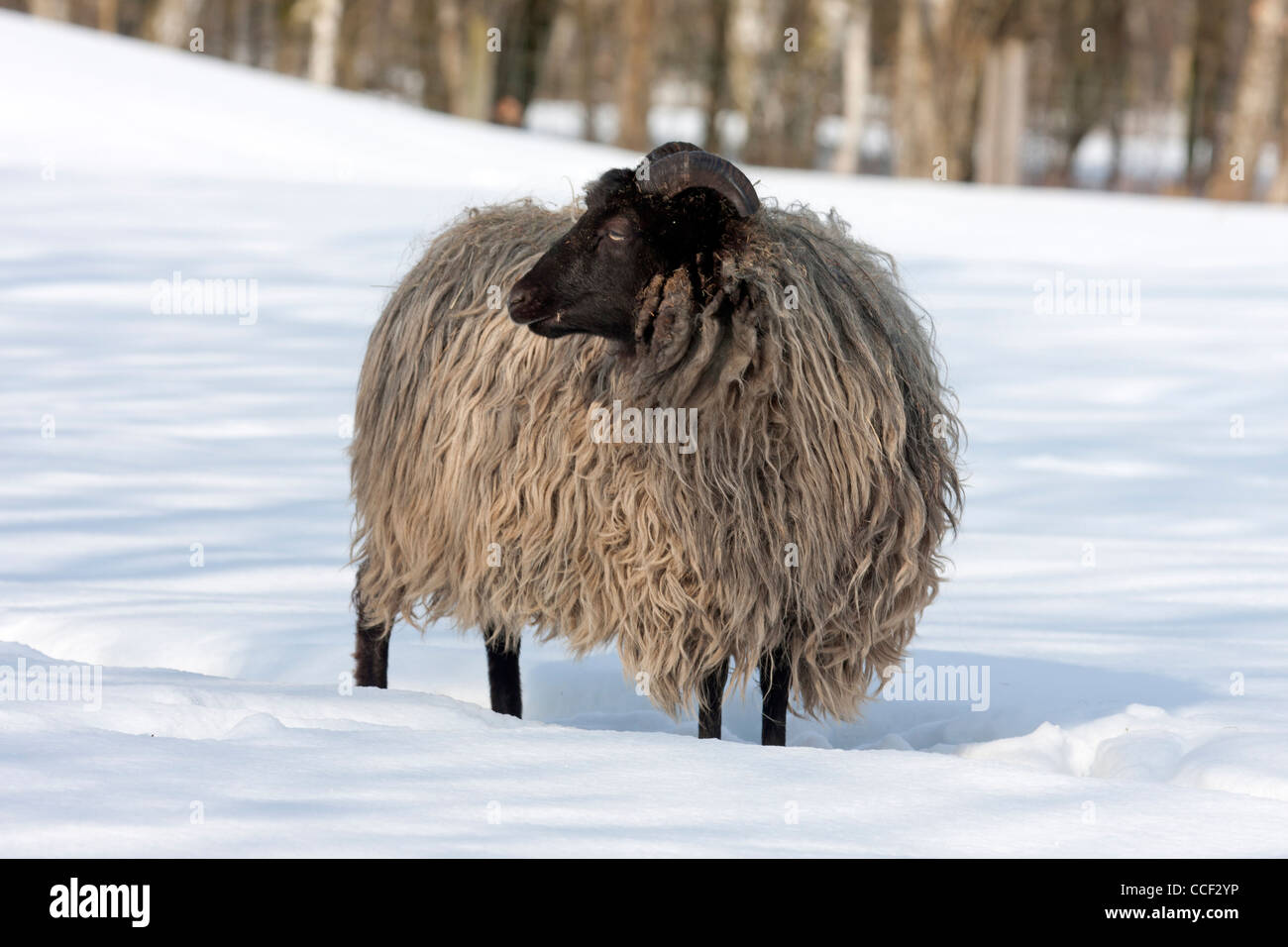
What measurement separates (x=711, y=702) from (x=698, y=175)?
1575 mm

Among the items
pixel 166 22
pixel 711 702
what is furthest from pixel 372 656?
pixel 166 22

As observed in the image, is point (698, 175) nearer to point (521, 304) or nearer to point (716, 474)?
point (521, 304)

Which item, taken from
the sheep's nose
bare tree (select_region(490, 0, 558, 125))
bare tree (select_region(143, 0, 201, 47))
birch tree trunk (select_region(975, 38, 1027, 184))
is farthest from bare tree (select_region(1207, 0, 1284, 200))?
bare tree (select_region(143, 0, 201, 47))

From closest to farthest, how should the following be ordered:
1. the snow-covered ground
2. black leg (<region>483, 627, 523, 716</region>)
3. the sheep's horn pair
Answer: the snow-covered ground, the sheep's horn pair, black leg (<region>483, 627, 523, 716</region>)

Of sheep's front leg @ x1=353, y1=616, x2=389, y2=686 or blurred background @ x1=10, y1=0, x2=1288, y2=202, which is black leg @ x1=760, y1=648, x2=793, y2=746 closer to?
sheep's front leg @ x1=353, y1=616, x2=389, y2=686

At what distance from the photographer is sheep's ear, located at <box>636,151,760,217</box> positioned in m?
4.30

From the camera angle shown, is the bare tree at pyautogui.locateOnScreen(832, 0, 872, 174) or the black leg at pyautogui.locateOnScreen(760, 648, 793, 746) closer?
the black leg at pyautogui.locateOnScreen(760, 648, 793, 746)

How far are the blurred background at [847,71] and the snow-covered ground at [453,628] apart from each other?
1886 mm

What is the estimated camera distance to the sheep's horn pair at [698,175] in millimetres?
4297

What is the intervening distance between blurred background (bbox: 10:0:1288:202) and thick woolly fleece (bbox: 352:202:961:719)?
721 cm

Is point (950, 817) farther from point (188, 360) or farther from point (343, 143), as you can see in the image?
point (343, 143)

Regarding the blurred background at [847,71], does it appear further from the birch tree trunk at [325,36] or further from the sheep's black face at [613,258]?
the sheep's black face at [613,258]

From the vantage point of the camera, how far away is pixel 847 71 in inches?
1345

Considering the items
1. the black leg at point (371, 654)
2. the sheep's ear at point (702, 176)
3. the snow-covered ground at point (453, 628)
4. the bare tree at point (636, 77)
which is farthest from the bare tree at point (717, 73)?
the sheep's ear at point (702, 176)
